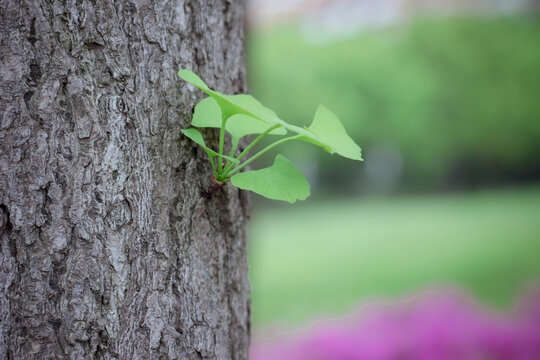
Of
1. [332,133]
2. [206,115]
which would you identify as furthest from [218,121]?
[332,133]

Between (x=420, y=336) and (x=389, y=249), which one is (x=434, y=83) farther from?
(x=420, y=336)

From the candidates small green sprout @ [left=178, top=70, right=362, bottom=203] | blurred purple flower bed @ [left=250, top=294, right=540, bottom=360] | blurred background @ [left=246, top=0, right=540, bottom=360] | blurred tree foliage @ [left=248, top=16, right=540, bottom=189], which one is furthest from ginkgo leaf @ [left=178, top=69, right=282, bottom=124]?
blurred tree foliage @ [left=248, top=16, right=540, bottom=189]

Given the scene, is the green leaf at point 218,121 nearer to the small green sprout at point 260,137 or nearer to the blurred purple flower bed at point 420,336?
the small green sprout at point 260,137

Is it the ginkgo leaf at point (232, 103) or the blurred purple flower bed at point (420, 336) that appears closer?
the ginkgo leaf at point (232, 103)

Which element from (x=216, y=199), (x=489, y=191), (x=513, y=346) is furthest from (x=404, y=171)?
(x=216, y=199)

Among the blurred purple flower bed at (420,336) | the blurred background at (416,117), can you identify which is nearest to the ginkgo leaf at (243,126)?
the blurred purple flower bed at (420,336)

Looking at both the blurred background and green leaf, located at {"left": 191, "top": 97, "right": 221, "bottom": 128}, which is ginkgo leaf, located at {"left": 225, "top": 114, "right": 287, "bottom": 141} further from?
the blurred background
